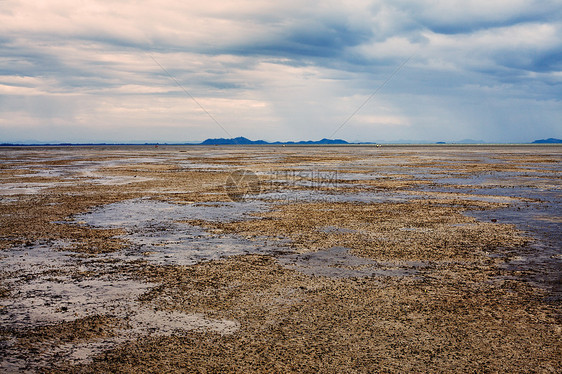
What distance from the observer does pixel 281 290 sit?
827cm

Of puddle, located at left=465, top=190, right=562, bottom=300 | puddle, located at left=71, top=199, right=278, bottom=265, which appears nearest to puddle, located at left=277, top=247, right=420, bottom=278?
puddle, located at left=71, top=199, right=278, bottom=265

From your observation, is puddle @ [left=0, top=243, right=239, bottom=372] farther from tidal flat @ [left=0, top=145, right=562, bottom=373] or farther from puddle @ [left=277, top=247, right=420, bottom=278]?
puddle @ [left=277, top=247, right=420, bottom=278]

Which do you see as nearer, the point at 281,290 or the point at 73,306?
the point at 73,306

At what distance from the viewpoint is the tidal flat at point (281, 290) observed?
5.74 meters

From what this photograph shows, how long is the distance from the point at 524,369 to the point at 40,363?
5.96m

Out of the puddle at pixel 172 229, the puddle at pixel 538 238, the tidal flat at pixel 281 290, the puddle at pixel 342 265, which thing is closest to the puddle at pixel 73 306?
the tidal flat at pixel 281 290

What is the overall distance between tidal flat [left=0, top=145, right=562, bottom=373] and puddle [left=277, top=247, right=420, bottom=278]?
66 millimetres

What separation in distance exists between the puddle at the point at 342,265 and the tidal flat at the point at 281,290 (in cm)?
7

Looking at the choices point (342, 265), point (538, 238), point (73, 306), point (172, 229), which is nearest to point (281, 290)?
point (342, 265)

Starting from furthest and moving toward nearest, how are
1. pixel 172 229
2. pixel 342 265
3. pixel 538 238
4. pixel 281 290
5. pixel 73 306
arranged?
pixel 172 229, pixel 538 238, pixel 342 265, pixel 281 290, pixel 73 306

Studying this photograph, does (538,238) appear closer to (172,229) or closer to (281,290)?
(281,290)

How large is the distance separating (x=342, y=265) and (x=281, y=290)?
223 centimetres

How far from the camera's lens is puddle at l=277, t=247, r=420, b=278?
9.35 meters

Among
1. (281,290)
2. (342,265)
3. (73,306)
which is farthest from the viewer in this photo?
(342,265)
